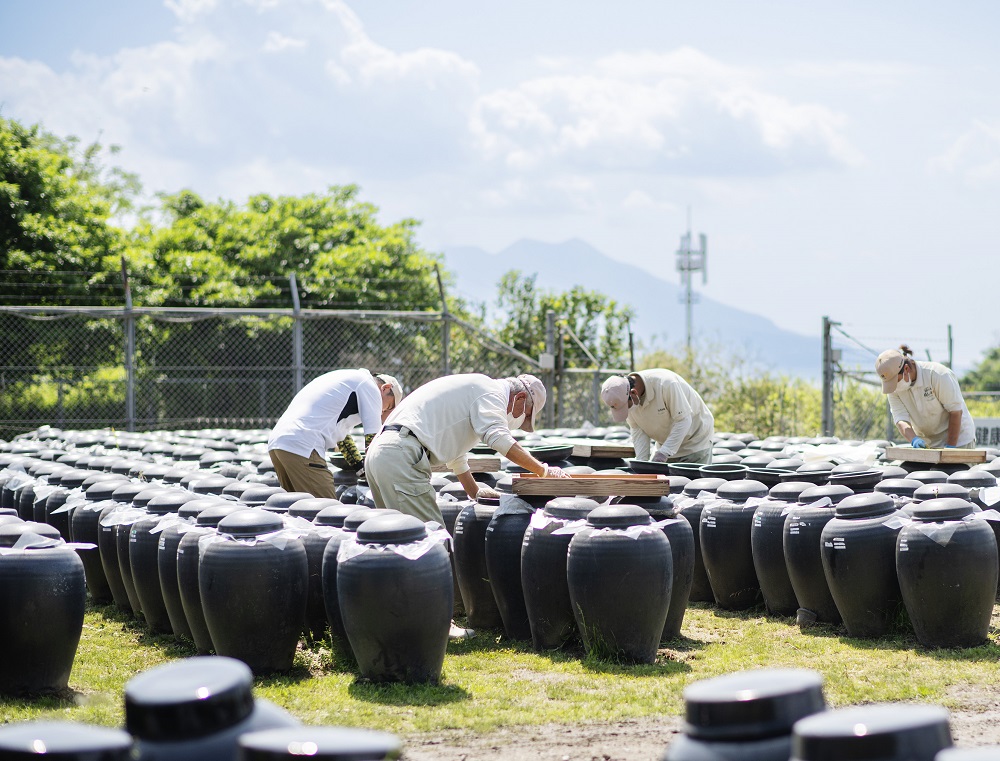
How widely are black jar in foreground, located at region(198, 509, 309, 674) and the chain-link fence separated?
8.83 metres

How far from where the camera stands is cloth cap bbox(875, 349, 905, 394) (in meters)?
9.19

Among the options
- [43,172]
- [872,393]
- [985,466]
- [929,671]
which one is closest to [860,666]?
[929,671]

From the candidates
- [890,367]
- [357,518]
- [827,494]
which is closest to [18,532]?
[357,518]

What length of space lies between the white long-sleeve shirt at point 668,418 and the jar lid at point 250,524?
4.19 meters

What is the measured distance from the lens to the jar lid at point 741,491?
756 cm

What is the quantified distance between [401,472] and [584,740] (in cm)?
248

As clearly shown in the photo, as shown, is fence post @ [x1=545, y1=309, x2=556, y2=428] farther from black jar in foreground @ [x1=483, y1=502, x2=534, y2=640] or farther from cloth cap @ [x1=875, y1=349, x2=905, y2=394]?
black jar in foreground @ [x1=483, y1=502, x2=534, y2=640]

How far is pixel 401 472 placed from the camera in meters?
6.73

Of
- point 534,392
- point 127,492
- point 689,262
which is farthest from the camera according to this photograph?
point 689,262

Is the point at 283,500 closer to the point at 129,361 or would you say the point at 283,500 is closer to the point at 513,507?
the point at 513,507

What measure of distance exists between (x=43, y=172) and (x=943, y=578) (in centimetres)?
2122

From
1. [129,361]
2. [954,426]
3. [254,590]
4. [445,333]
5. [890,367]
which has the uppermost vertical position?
[445,333]

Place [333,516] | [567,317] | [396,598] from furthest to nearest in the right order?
[567,317]
[333,516]
[396,598]

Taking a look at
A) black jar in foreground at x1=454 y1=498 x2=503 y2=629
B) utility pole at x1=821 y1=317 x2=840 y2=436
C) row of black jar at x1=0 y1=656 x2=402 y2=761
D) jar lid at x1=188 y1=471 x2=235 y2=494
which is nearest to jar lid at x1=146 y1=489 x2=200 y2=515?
jar lid at x1=188 y1=471 x2=235 y2=494
